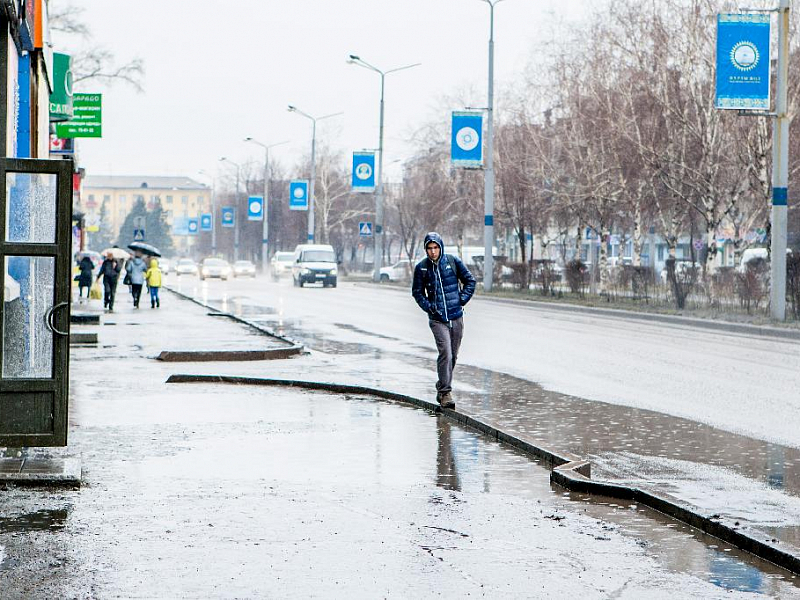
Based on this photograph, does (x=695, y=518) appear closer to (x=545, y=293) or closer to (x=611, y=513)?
(x=611, y=513)

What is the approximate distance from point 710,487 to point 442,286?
4.89 meters

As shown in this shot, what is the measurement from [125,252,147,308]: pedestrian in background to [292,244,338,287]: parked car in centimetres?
2393

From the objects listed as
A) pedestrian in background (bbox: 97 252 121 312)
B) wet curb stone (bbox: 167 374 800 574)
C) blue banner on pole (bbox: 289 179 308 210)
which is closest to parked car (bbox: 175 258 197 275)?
blue banner on pole (bbox: 289 179 308 210)

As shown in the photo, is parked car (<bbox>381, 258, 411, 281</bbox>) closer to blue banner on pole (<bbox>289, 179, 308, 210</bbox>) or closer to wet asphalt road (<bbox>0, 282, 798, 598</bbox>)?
blue banner on pole (<bbox>289, 179, 308, 210</bbox>)

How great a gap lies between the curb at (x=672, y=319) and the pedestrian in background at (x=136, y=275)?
462 inches

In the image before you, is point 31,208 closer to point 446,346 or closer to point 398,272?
point 446,346

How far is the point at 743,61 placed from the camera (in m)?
27.8

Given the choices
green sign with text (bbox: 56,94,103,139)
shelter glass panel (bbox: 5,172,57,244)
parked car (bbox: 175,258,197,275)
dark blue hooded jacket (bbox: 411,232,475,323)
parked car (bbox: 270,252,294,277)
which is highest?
Answer: green sign with text (bbox: 56,94,103,139)

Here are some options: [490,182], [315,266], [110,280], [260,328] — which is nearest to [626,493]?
[260,328]

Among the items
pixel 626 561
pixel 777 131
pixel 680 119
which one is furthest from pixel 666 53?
pixel 626 561

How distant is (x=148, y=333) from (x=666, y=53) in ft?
83.5

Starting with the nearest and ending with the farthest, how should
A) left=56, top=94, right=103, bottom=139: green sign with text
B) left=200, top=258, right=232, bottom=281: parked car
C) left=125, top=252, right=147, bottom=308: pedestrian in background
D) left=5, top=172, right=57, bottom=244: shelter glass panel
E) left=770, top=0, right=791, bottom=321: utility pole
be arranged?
left=5, top=172, right=57, bottom=244: shelter glass panel
left=770, top=0, right=791, bottom=321: utility pole
left=56, top=94, right=103, bottom=139: green sign with text
left=125, top=252, right=147, bottom=308: pedestrian in background
left=200, top=258, right=232, bottom=281: parked car

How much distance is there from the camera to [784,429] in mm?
12109

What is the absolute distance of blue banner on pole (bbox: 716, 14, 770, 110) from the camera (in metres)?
27.6
